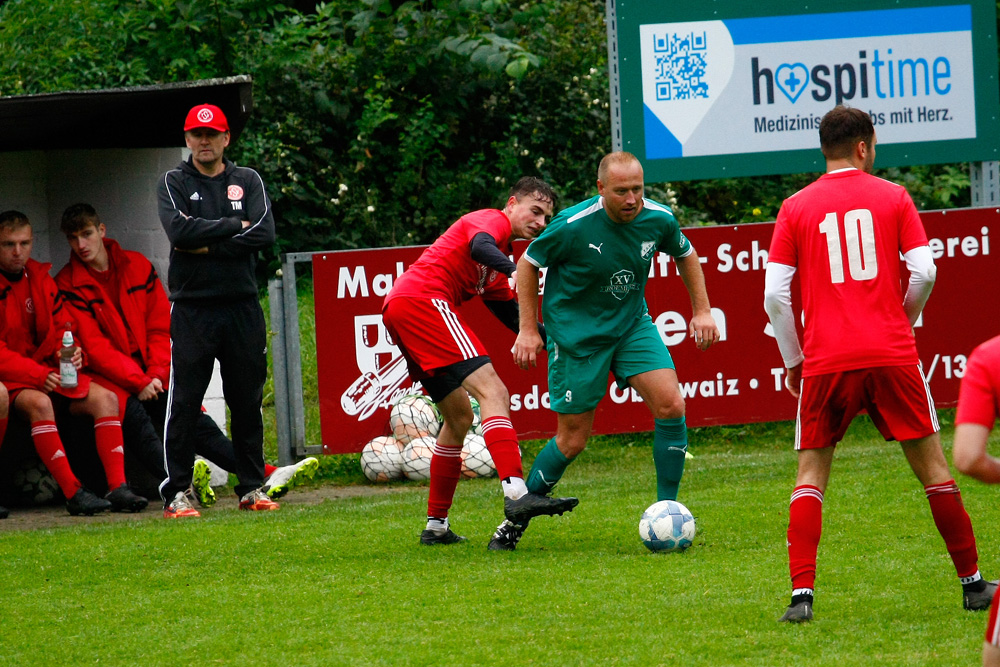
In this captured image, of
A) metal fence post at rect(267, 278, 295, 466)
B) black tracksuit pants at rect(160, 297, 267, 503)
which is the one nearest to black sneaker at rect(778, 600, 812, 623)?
black tracksuit pants at rect(160, 297, 267, 503)

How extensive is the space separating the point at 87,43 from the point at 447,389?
32.5 ft

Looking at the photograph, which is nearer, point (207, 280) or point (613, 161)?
point (613, 161)

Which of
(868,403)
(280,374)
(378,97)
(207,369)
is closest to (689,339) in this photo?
(280,374)

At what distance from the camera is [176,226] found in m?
7.90

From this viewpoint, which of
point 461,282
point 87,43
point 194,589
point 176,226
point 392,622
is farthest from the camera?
point 87,43

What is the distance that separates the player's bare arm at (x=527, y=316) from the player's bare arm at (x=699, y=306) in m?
0.73

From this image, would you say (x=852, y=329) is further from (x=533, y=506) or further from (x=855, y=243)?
(x=533, y=506)

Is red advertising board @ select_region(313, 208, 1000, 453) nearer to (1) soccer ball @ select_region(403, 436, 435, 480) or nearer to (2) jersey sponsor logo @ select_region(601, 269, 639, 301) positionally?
(1) soccer ball @ select_region(403, 436, 435, 480)

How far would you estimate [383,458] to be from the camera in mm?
9781

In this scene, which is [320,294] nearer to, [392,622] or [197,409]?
[197,409]

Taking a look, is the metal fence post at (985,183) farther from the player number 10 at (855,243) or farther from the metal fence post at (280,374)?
the player number 10 at (855,243)

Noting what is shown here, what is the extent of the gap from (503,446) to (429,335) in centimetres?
71

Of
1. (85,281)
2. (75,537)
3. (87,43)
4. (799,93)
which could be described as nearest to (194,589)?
(75,537)

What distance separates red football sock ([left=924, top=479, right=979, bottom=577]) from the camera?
4773mm
